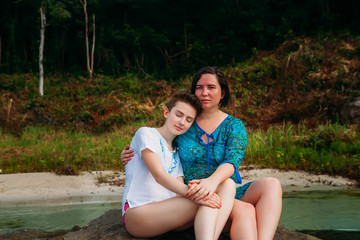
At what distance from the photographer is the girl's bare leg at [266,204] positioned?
2.45 m

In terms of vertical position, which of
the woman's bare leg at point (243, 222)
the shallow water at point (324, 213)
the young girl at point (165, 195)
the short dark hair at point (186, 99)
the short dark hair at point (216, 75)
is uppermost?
the short dark hair at point (216, 75)

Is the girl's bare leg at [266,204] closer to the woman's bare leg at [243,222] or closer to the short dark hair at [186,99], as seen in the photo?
the woman's bare leg at [243,222]

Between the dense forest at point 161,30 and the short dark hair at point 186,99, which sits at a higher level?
the dense forest at point 161,30

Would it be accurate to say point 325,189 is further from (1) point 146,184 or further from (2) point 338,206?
(1) point 146,184

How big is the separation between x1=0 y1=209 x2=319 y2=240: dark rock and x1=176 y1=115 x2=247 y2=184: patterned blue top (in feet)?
1.48

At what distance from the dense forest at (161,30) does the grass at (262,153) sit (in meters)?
6.96

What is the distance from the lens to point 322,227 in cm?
391

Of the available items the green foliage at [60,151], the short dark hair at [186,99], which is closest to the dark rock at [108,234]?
the short dark hair at [186,99]

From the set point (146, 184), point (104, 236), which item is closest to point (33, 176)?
point (104, 236)

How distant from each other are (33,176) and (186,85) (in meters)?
7.49

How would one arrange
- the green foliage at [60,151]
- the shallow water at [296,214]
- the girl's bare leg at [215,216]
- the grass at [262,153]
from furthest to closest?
the green foliage at [60,151] < the grass at [262,153] < the shallow water at [296,214] < the girl's bare leg at [215,216]

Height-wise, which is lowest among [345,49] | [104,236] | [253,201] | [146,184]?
[104,236]

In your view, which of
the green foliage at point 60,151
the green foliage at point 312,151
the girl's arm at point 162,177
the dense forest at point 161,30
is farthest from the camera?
the dense forest at point 161,30

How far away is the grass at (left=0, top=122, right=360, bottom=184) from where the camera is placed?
20.3 ft
